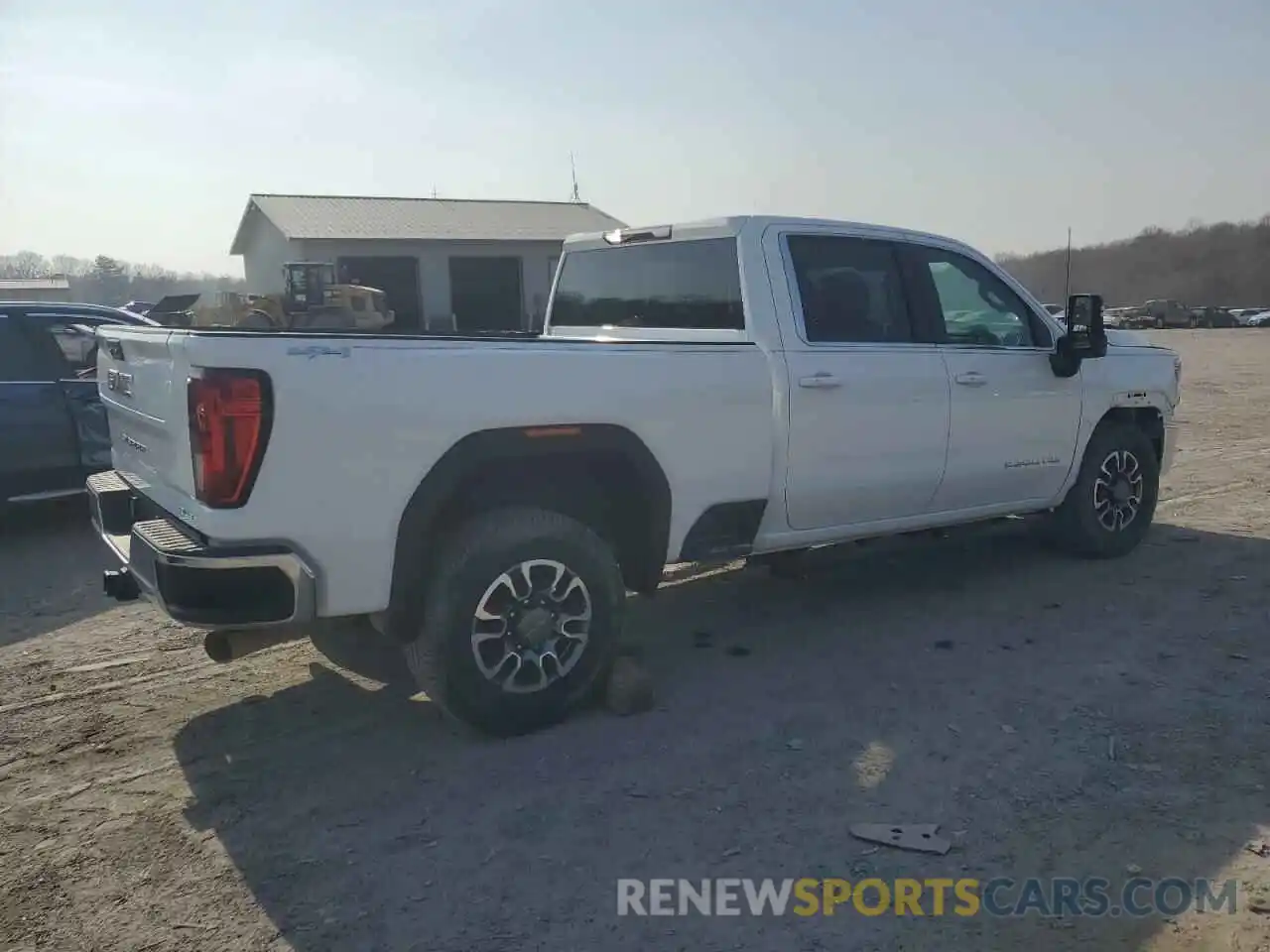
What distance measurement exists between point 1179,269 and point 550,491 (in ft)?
342

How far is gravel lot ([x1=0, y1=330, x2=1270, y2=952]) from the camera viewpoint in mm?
3021

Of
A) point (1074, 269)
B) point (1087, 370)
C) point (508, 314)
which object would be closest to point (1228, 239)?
point (1074, 269)

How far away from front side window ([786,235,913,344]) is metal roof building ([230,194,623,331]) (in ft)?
74.1

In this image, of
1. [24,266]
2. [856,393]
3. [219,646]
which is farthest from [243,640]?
[24,266]

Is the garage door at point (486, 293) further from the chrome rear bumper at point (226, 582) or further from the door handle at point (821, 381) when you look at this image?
the chrome rear bumper at point (226, 582)

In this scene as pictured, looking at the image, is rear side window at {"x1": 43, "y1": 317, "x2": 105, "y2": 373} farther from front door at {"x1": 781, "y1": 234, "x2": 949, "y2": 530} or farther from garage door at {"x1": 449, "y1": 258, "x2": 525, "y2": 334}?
garage door at {"x1": 449, "y1": 258, "x2": 525, "y2": 334}

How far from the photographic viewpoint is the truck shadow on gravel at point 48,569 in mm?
5910

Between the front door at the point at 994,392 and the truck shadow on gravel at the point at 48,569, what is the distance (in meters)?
4.88

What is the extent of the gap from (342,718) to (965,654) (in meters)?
2.88

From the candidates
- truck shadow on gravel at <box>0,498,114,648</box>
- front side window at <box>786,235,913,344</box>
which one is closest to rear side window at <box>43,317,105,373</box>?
truck shadow on gravel at <box>0,498,114,648</box>

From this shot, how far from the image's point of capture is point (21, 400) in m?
7.62

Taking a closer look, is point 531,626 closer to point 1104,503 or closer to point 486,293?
point 1104,503

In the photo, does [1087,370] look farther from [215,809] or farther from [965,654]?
[215,809]

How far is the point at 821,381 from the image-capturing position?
4.91 metres
